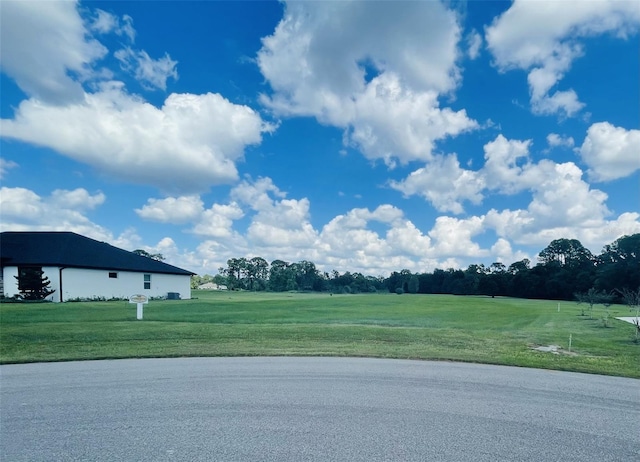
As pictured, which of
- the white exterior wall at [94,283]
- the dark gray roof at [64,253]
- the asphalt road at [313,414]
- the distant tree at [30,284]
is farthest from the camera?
the dark gray roof at [64,253]

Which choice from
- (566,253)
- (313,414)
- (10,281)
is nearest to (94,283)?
(10,281)

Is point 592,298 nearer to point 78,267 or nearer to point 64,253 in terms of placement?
point 78,267

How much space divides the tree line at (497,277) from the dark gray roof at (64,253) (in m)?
58.8

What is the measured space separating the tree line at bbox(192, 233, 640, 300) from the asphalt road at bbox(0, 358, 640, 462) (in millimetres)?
56438

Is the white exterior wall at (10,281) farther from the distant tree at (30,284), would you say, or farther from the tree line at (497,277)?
the tree line at (497,277)

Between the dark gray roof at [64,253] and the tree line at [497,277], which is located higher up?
the dark gray roof at [64,253]

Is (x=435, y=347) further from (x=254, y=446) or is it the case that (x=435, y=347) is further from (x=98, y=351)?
(x=98, y=351)

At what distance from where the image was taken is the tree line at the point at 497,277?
6631cm

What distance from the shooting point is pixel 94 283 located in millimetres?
33000

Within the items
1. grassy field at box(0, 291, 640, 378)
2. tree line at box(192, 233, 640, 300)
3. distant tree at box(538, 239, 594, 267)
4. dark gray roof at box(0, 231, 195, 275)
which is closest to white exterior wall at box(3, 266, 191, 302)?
dark gray roof at box(0, 231, 195, 275)

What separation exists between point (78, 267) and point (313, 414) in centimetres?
3319

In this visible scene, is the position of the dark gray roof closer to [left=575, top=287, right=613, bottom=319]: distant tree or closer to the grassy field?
the grassy field

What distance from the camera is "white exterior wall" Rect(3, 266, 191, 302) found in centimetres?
3018

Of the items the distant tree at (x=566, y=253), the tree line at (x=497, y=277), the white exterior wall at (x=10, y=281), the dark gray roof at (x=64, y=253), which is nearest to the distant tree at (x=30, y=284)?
the white exterior wall at (x=10, y=281)
